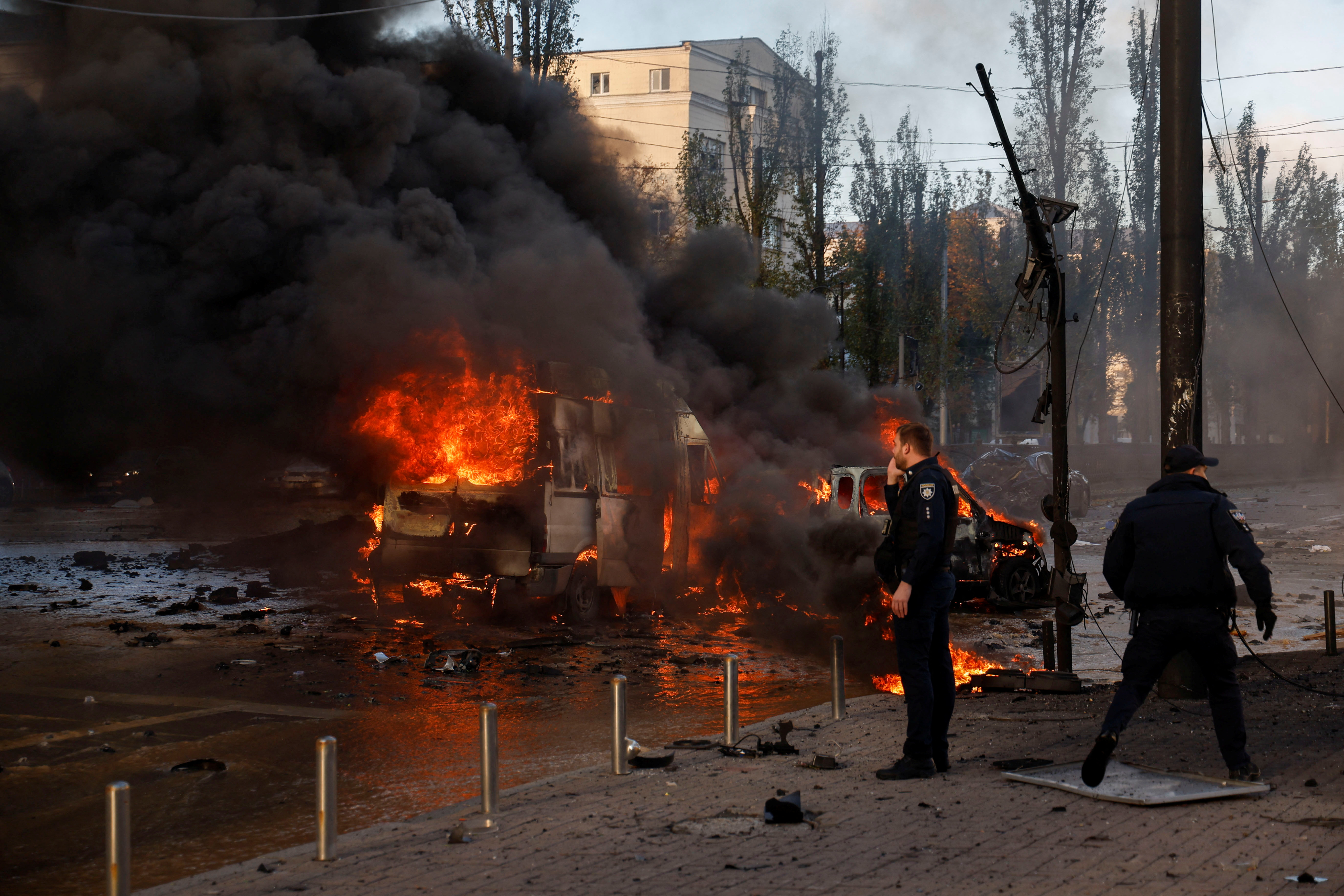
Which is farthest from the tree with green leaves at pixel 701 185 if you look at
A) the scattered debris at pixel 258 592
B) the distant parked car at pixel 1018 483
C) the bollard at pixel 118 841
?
the bollard at pixel 118 841

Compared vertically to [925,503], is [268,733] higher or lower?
lower

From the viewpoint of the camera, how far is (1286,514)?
29.5m

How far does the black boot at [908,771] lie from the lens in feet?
19.1

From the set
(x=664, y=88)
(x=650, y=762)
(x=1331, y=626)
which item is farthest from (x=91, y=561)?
(x=664, y=88)

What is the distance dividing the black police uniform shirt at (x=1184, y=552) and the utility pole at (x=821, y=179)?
22.3m

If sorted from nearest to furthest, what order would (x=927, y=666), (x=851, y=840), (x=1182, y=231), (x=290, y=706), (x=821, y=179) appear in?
(x=851, y=840) → (x=927, y=666) → (x=290, y=706) → (x=1182, y=231) → (x=821, y=179)

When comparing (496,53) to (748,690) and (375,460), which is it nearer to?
(375,460)

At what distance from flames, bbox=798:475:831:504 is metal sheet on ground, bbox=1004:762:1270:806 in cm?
947

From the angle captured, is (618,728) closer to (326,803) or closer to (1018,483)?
(326,803)

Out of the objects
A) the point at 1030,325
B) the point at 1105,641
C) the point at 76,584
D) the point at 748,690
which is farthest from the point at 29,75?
the point at 1030,325

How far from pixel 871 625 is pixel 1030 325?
20717mm

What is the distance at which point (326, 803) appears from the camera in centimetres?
463

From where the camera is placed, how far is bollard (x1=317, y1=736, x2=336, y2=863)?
4.61 meters

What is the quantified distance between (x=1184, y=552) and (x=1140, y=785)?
3.83ft
